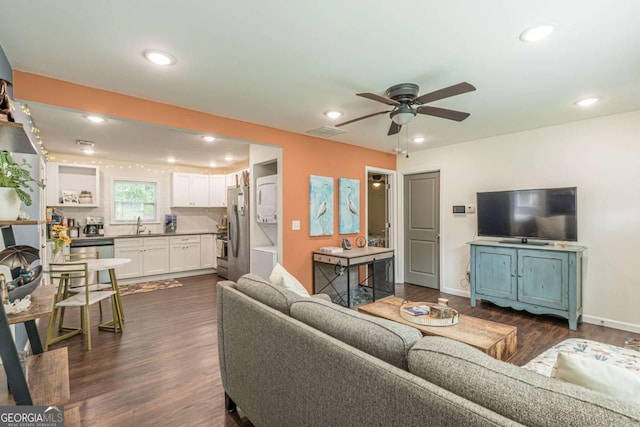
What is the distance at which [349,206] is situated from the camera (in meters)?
4.81

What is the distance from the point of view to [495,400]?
81 cm

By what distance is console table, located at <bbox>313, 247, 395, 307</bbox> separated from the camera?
4035mm

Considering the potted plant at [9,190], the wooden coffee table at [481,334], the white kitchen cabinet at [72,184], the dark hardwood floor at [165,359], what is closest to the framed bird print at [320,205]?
the dark hardwood floor at [165,359]

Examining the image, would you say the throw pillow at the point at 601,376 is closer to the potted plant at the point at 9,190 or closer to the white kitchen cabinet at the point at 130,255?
the potted plant at the point at 9,190

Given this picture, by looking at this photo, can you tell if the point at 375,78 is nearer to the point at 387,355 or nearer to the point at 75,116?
the point at 387,355

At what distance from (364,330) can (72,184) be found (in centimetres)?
644

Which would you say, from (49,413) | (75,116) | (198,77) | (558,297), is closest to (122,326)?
(75,116)

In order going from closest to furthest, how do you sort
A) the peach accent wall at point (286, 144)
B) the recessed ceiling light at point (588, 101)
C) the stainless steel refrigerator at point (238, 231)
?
the peach accent wall at point (286, 144), the recessed ceiling light at point (588, 101), the stainless steel refrigerator at point (238, 231)

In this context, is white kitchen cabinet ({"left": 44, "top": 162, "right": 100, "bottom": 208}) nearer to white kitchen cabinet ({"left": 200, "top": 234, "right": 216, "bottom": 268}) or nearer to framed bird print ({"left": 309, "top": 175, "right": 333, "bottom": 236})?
white kitchen cabinet ({"left": 200, "top": 234, "right": 216, "bottom": 268})

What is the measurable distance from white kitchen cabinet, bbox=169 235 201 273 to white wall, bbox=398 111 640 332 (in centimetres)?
571

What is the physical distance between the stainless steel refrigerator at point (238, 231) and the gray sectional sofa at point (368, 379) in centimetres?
322

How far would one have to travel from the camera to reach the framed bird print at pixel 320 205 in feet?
14.1

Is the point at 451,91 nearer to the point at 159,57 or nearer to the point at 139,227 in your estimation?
the point at 159,57

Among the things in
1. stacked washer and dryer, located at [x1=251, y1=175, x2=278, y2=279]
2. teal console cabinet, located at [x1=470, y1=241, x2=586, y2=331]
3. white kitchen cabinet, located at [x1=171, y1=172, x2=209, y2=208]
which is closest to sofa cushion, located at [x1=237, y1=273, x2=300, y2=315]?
stacked washer and dryer, located at [x1=251, y1=175, x2=278, y2=279]
